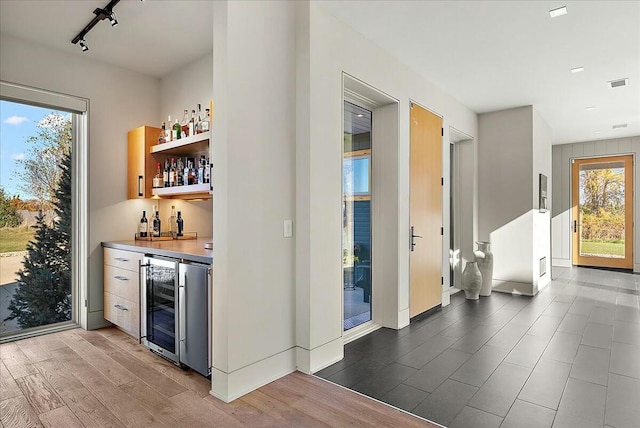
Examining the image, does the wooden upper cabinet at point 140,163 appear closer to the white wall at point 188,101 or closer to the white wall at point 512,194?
the white wall at point 188,101

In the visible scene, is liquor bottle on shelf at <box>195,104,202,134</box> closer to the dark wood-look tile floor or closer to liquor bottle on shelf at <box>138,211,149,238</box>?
liquor bottle on shelf at <box>138,211,149,238</box>

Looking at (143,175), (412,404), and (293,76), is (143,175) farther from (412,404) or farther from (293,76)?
(412,404)

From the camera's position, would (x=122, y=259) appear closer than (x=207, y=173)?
No

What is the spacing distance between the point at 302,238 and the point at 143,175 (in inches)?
88.2

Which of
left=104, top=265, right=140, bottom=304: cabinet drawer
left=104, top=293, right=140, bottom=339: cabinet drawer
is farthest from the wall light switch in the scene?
left=104, top=293, right=140, bottom=339: cabinet drawer

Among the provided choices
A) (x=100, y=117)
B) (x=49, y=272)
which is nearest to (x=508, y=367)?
(x=49, y=272)

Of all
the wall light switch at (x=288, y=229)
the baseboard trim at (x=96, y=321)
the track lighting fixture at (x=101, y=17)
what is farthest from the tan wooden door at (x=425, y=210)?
the baseboard trim at (x=96, y=321)

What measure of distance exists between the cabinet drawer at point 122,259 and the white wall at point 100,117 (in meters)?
0.20

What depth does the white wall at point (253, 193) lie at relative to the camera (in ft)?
7.48

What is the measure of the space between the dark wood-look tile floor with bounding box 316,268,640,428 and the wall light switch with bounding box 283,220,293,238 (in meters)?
1.03

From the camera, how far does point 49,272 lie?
3773 millimetres

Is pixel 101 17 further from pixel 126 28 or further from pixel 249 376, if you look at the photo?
pixel 249 376

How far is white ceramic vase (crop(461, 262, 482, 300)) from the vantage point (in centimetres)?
491

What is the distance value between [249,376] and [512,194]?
4.72 m
